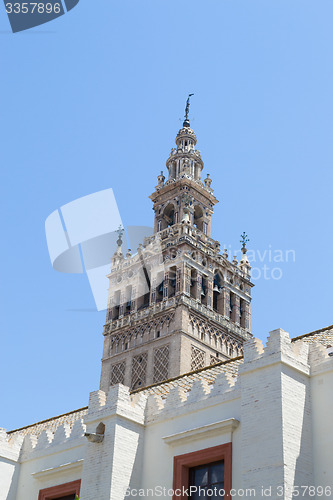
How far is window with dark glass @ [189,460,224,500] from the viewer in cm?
2053

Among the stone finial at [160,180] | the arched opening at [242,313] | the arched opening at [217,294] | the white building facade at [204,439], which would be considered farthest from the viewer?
the stone finial at [160,180]

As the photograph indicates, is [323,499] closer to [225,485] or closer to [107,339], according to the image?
[225,485]

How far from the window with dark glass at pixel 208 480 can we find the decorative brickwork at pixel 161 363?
33.8 metres

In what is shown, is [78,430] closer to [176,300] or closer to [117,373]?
[176,300]

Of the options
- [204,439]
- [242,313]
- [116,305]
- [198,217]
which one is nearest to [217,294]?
[242,313]

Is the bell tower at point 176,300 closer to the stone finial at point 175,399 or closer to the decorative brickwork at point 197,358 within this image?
the decorative brickwork at point 197,358

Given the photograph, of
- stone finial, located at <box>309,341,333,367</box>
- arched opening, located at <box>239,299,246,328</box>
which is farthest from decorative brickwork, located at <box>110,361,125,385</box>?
stone finial, located at <box>309,341,333,367</box>

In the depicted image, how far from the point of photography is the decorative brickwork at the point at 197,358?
184 feet

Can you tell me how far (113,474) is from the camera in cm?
2170

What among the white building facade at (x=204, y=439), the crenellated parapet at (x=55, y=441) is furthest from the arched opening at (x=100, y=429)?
the crenellated parapet at (x=55, y=441)

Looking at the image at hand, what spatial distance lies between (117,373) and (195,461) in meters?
39.0

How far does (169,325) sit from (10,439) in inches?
1201

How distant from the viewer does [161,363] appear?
185 ft

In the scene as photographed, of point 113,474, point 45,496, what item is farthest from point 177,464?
point 45,496
